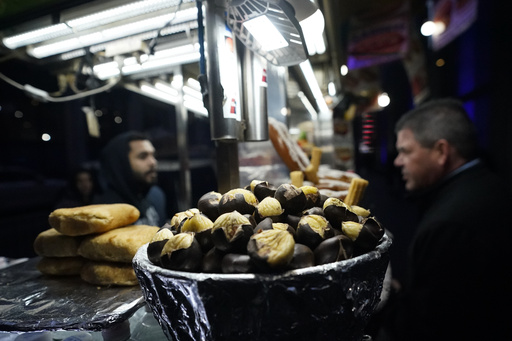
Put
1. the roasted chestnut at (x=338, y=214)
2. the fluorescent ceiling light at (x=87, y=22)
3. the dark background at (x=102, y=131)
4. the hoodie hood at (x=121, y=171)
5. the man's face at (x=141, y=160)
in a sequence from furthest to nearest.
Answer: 1. the dark background at (x=102, y=131)
2. the man's face at (x=141, y=160)
3. the hoodie hood at (x=121, y=171)
4. the fluorescent ceiling light at (x=87, y=22)
5. the roasted chestnut at (x=338, y=214)

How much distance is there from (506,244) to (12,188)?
5.96m

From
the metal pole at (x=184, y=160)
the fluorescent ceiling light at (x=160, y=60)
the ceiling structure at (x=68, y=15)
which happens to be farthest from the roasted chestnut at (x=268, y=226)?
the metal pole at (x=184, y=160)

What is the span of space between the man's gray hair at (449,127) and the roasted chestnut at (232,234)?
2.61 meters

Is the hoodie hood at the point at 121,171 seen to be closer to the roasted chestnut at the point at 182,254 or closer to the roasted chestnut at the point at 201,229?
Answer: the roasted chestnut at the point at 201,229

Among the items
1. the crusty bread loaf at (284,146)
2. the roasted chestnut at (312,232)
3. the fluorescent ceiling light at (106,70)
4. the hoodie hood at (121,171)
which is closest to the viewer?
the roasted chestnut at (312,232)

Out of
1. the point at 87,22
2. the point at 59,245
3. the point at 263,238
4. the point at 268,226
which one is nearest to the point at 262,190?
the point at 268,226

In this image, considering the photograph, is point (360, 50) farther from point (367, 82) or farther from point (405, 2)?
point (367, 82)

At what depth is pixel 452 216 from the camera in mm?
2131

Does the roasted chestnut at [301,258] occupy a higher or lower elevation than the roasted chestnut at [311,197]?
lower

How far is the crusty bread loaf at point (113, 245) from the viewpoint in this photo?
138cm

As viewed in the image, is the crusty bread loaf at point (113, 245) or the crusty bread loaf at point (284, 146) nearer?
the crusty bread loaf at point (113, 245)

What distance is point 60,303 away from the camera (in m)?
1.20

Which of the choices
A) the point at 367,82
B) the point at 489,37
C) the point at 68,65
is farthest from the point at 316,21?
the point at 367,82

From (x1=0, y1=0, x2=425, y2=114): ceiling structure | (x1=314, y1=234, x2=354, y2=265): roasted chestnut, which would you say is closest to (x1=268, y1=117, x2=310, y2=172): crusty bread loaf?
(x1=0, y1=0, x2=425, y2=114): ceiling structure
